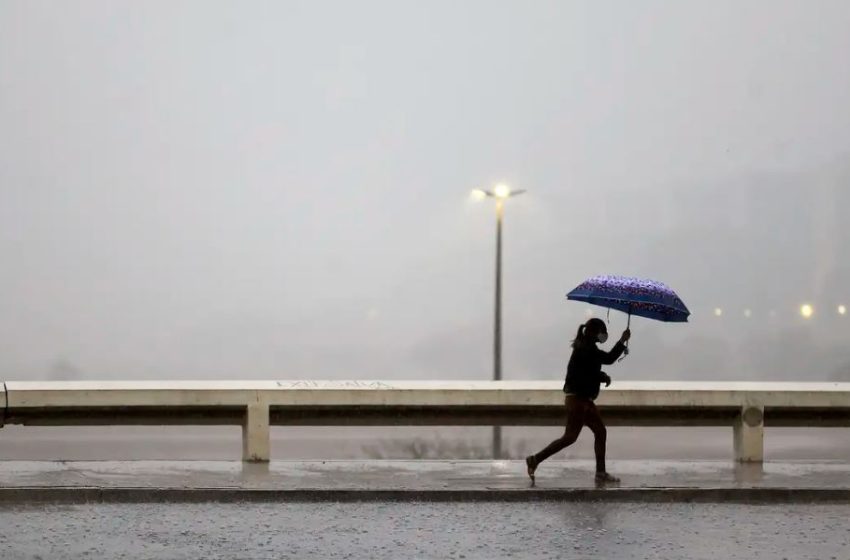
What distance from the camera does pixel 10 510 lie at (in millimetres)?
10180

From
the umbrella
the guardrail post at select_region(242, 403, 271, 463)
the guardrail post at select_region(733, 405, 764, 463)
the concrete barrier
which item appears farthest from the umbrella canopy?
the guardrail post at select_region(242, 403, 271, 463)

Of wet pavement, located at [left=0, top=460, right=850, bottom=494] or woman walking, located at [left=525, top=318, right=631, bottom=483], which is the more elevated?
woman walking, located at [left=525, top=318, right=631, bottom=483]

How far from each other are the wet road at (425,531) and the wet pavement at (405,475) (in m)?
0.69

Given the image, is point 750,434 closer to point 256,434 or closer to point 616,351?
point 616,351

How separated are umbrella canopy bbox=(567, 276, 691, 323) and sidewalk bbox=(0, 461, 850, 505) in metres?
1.52

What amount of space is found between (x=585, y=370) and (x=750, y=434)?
8.89 feet

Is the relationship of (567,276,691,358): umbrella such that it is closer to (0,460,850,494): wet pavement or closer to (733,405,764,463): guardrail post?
(0,460,850,494): wet pavement

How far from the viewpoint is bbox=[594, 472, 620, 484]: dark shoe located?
38.8 feet

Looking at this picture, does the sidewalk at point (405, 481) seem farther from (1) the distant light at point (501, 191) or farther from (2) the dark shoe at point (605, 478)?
(1) the distant light at point (501, 191)

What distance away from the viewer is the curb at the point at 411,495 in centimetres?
1085

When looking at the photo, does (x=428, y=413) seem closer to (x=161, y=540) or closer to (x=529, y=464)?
(x=529, y=464)

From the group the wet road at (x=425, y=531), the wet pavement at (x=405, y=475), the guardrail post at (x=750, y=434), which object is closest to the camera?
the wet road at (x=425, y=531)

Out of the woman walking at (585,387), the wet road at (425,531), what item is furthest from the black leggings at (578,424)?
the wet road at (425,531)

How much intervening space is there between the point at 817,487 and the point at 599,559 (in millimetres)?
4216
